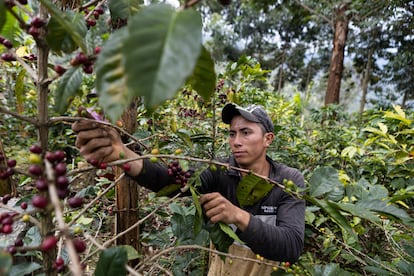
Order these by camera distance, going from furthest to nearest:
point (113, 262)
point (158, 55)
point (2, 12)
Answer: point (113, 262)
point (2, 12)
point (158, 55)

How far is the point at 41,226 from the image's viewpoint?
60 cm

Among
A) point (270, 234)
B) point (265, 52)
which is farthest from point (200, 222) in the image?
point (265, 52)

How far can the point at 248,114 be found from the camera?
5.01 ft

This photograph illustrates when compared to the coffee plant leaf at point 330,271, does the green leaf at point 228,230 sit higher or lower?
higher

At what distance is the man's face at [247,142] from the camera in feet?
5.00

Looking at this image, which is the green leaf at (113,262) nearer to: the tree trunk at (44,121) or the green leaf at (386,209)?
the tree trunk at (44,121)

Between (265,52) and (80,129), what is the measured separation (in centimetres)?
1521

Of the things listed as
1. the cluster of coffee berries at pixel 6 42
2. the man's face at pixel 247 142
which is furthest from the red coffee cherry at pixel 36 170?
the man's face at pixel 247 142

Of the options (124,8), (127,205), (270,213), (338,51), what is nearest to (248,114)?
(270,213)

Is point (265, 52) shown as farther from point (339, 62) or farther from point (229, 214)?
point (229, 214)

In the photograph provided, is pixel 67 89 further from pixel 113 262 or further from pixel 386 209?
pixel 386 209

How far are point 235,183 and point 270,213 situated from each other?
25 cm

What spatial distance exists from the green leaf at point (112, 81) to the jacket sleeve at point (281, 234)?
84 centimetres

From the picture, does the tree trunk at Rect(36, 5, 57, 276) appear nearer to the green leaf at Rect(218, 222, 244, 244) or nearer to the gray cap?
the green leaf at Rect(218, 222, 244, 244)
